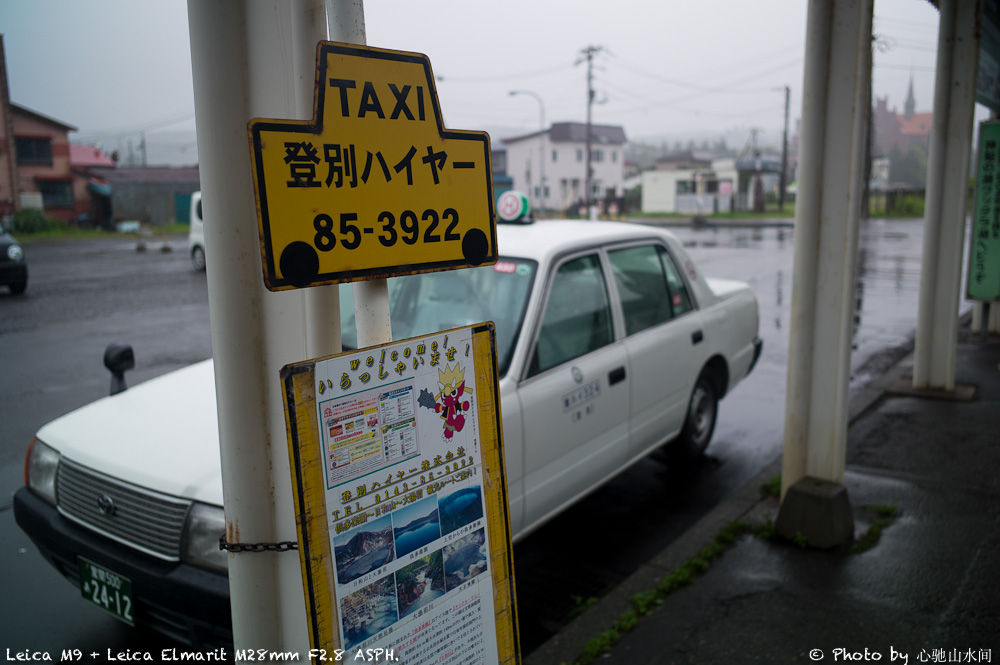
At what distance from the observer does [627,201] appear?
2120 inches

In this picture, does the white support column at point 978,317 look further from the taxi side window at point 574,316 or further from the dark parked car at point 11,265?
the dark parked car at point 11,265

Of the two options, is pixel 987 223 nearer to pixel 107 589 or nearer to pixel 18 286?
pixel 107 589

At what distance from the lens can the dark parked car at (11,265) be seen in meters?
13.3

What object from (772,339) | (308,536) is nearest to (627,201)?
(772,339)

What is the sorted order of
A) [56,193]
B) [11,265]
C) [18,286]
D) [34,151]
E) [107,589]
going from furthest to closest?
A: [56,193] → [34,151] → [18,286] → [11,265] → [107,589]

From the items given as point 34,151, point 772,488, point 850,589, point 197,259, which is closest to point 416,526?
point 850,589

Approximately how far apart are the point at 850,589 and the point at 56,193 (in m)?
45.2

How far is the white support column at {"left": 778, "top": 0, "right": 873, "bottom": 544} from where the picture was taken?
356 cm

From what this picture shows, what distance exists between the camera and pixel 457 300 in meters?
3.76

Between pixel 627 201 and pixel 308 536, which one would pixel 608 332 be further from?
pixel 627 201

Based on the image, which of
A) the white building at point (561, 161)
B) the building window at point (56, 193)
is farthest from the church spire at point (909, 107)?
the building window at point (56, 193)

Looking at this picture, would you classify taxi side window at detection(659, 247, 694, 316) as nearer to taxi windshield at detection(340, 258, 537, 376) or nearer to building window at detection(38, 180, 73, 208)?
taxi windshield at detection(340, 258, 537, 376)

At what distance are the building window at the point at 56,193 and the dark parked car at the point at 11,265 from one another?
97.8 ft

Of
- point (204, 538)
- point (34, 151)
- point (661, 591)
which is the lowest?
point (661, 591)
